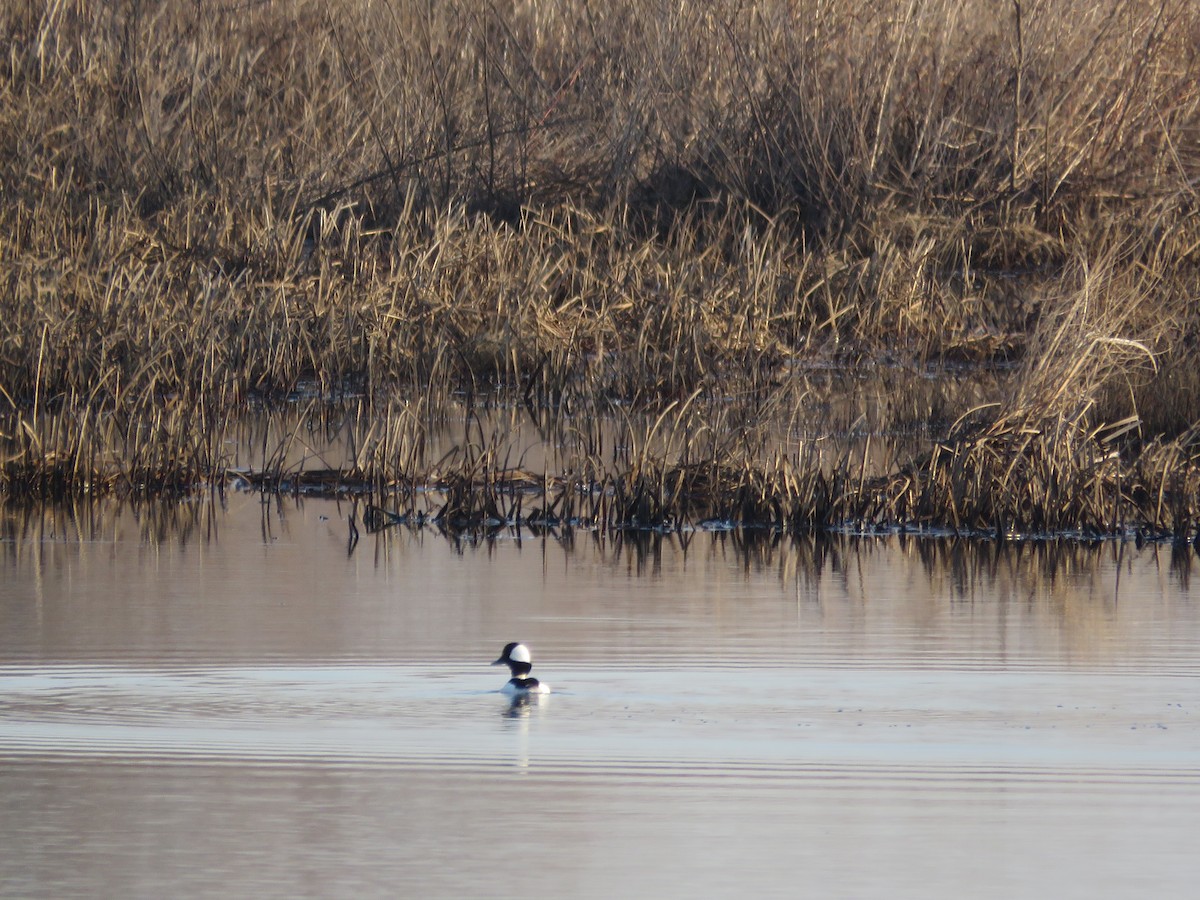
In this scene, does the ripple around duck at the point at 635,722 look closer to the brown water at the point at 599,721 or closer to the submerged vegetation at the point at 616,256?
the brown water at the point at 599,721

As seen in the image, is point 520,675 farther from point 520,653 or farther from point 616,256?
point 616,256

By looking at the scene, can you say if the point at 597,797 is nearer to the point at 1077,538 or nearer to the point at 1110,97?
the point at 1077,538

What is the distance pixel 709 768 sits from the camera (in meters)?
5.82

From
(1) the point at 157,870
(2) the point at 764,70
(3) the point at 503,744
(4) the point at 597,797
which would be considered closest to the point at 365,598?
(3) the point at 503,744

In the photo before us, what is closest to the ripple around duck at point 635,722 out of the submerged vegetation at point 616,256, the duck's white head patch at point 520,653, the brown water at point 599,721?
the brown water at point 599,721

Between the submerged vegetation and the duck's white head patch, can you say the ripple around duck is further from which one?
the submerged vegetation

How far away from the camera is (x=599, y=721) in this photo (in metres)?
6.34

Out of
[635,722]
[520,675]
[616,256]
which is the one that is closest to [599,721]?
[635,722]

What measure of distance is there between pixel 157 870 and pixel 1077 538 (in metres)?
5.42

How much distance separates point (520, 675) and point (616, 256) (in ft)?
27.2

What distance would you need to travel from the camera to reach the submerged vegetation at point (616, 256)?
10.2m

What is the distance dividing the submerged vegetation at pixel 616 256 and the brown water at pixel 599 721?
957 millimetres

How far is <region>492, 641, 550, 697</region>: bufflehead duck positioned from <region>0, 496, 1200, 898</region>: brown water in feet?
0.22

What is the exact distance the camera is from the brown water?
197 inches
